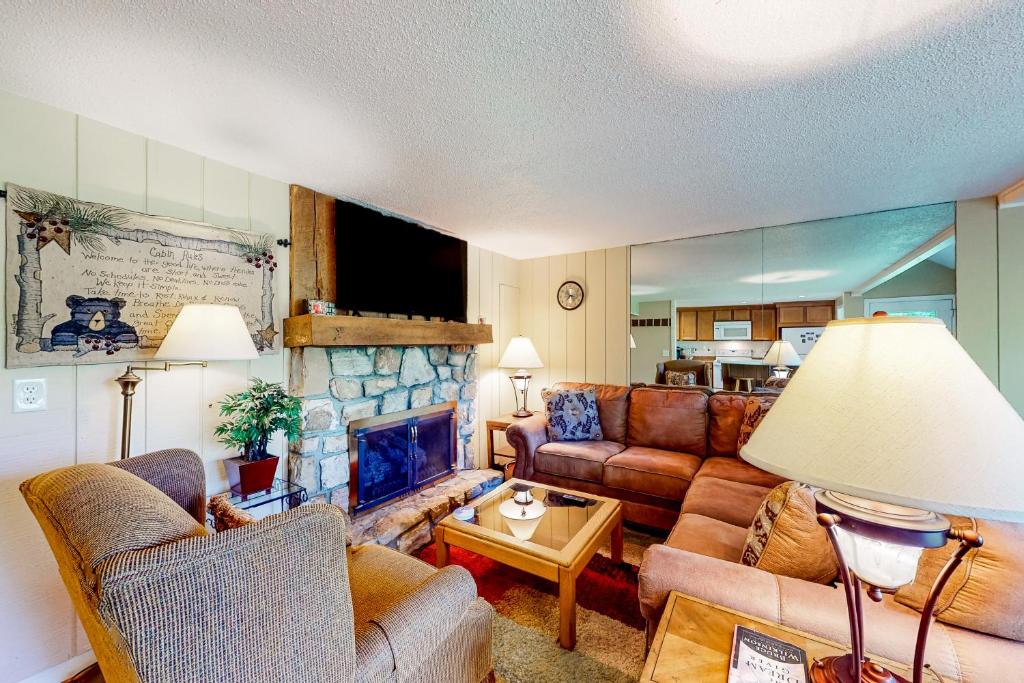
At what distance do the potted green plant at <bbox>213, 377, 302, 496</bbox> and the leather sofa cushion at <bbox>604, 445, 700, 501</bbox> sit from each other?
6.89ft

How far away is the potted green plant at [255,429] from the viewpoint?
1.86m

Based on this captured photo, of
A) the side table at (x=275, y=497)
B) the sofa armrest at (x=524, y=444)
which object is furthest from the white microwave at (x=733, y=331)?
the side table at (x=275, y=497)

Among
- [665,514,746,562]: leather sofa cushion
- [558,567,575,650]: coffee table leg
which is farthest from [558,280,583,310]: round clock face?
[558,567,575,650]: coffee table leg

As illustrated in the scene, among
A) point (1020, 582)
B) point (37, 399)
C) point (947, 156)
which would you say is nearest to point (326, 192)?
point (37, 399)

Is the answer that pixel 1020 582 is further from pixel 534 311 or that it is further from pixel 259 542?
pixel 534 311

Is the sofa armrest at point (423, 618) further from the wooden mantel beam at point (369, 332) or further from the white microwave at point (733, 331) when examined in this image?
the white microwave at point (733, 331)

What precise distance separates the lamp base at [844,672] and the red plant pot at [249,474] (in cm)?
215

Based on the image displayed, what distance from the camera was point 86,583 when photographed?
0.71 meters

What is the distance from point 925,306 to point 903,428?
332cm

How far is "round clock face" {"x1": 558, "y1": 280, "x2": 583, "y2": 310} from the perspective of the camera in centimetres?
409

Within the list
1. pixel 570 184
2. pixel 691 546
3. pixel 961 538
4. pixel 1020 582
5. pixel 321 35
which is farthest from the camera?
pixel 570 184

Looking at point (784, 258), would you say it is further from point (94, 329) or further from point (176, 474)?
point (94, 329)

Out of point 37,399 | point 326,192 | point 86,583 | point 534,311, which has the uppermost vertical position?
point 326,192

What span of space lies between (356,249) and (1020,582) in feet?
9.91
